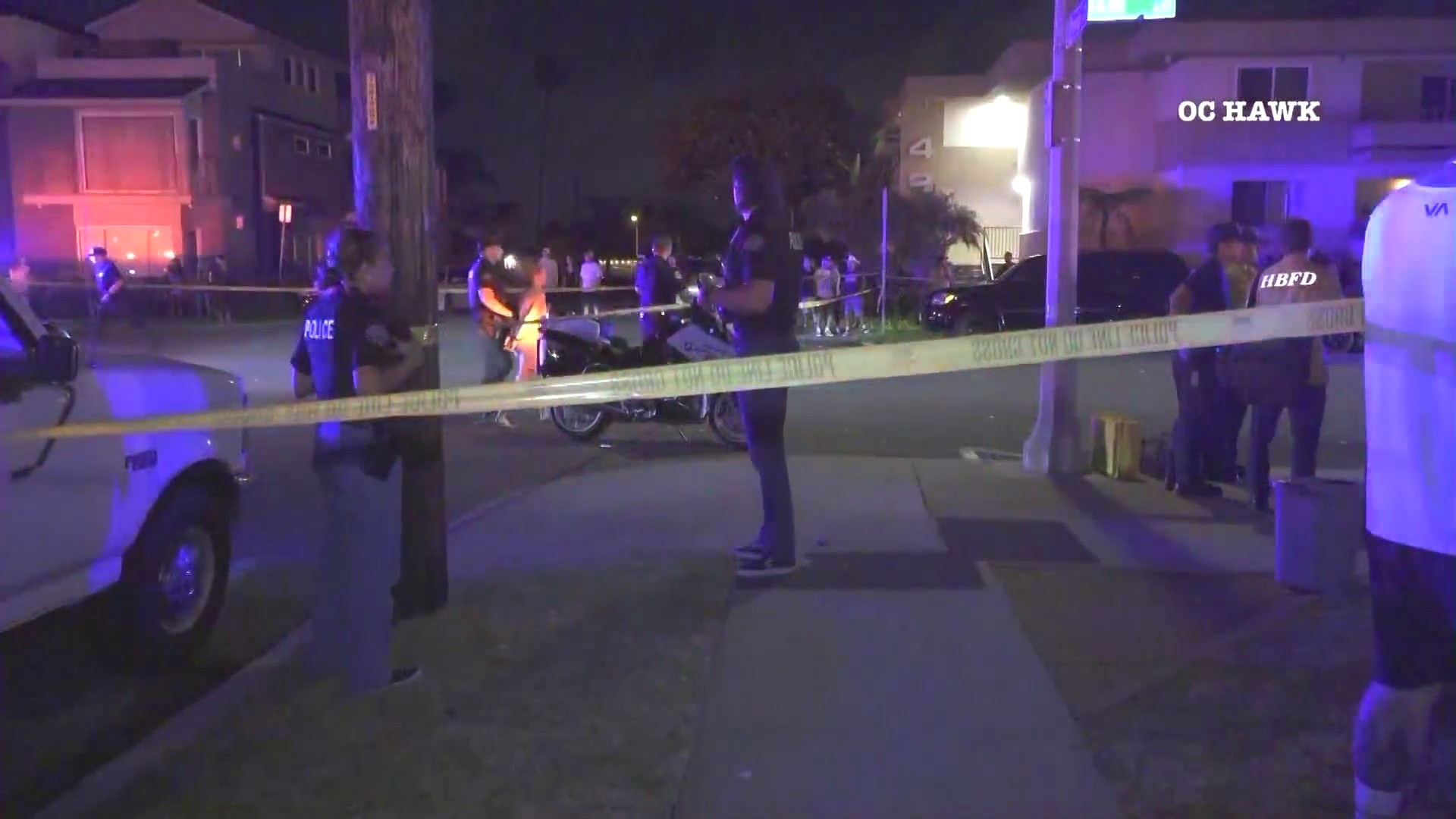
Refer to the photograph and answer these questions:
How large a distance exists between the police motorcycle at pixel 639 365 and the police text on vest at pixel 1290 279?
442cm

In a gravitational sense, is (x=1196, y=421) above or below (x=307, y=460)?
above

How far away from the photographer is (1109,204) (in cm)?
3603

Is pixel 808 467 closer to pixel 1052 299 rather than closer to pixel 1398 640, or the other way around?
pixel 1052 299

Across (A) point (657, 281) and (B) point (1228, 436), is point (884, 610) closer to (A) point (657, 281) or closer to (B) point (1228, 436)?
(B) point (1228, 436)

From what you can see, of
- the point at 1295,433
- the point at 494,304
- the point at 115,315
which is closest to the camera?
the point at 1295,433

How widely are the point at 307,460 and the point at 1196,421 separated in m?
6.82

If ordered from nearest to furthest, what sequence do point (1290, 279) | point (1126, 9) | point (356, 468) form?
1. point (356, 468)
2. point (1290, 279)
3. point (1126, 9)

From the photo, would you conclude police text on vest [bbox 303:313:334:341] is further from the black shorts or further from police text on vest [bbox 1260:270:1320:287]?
police text on vest [bbox 1260:270:1320:287]

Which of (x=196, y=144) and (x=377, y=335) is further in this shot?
(x=196, y=144)

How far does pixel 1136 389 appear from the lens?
17062 mm

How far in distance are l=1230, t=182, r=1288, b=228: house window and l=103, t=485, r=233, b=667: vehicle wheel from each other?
1373 inches

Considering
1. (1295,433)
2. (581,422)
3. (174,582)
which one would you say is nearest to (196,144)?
(581,422)

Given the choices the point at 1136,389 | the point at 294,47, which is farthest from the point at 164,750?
the point at 294,47

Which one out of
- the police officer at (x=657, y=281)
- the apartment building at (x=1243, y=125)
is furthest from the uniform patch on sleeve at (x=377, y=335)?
the apartment building at (x=1243, y=125)
